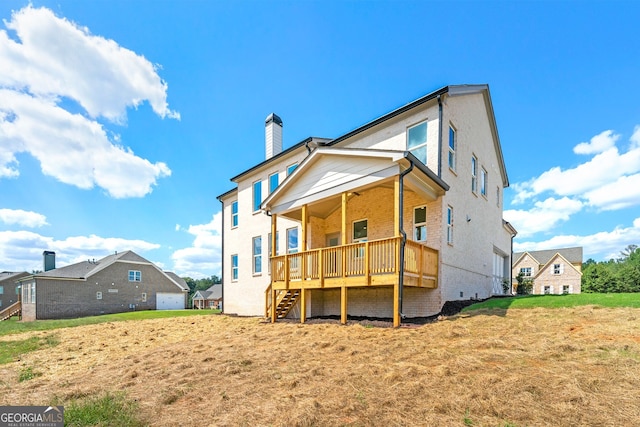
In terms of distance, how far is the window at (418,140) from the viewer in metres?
11.0

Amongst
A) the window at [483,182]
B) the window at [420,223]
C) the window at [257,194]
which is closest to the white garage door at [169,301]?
the window at [257,194]

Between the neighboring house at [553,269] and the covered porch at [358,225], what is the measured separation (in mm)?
32823

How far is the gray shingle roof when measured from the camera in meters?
43.2

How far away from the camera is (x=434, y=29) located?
11.2 m

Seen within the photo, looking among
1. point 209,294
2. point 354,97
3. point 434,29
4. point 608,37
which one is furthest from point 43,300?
point 608,37

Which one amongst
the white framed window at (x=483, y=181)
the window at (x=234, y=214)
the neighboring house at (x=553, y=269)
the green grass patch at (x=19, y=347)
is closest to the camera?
the green grass patch at (x=19, y=347)

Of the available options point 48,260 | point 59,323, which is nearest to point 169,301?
point 48,260

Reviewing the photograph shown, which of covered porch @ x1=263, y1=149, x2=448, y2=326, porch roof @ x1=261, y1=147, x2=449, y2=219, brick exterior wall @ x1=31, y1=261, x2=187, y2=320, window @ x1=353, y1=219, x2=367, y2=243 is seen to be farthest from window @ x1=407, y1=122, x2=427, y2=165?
brick exterior wall @ x1=31, y1=261, x2=187, y2=320

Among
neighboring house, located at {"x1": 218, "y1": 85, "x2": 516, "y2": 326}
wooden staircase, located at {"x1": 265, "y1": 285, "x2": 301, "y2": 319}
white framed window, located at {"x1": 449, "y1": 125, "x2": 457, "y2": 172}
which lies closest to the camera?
neighboring house, located at {"x1": 218, "y1": 85, "x2": 516, "y2": 326}

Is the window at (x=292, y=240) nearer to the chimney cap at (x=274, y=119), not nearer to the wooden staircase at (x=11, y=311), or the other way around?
the chimney cap at (x=274, y=119)

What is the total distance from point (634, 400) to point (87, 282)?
39419mm

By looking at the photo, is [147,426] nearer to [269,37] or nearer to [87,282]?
[269,37]

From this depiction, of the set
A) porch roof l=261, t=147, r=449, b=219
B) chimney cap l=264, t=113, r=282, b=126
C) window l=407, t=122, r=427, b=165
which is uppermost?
chimney cap l=264, t=113, r=282, b=126
